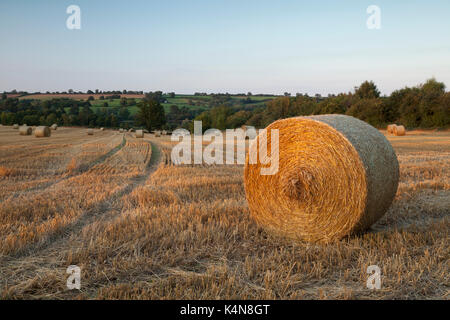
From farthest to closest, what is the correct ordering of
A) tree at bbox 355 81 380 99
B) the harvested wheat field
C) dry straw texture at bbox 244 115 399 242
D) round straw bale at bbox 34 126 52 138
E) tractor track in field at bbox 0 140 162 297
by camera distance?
tree at bbox 355 81 380 99 < round straw bale at bbox 34 126 52 138 < dry straw texture at bbox 244 115 399 242 < tractor track in field at bbox 0 140 162 297 < the harvested wheat field

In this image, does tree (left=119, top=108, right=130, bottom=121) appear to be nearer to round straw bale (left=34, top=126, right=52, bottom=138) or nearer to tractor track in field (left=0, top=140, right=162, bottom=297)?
round straw bale (left=34, top=126, right=52, bottom=138)

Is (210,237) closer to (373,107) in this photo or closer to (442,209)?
(442,209)

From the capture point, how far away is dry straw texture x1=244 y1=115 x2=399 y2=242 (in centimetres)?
426

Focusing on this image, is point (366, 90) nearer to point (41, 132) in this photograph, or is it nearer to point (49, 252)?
point (41, 132)

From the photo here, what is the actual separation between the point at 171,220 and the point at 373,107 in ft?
138

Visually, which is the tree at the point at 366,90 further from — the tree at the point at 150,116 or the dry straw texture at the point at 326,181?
the dry straw texture at the point at 326,181

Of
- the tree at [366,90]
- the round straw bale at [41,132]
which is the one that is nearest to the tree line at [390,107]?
the tree at [366,90]

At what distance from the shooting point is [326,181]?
4.48 metres

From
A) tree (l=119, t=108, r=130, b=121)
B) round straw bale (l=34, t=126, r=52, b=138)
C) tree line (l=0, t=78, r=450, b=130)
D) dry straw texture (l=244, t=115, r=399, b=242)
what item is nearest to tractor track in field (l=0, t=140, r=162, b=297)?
dry straw texture (l=244, t=115, r=399, b=242)

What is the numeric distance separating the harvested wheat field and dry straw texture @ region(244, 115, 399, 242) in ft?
0.74

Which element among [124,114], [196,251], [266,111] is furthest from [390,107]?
[124,114]

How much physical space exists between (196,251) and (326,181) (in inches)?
75.5

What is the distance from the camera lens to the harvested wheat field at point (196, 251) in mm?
3066

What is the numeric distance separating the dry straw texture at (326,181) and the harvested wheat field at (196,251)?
0.74 feet
